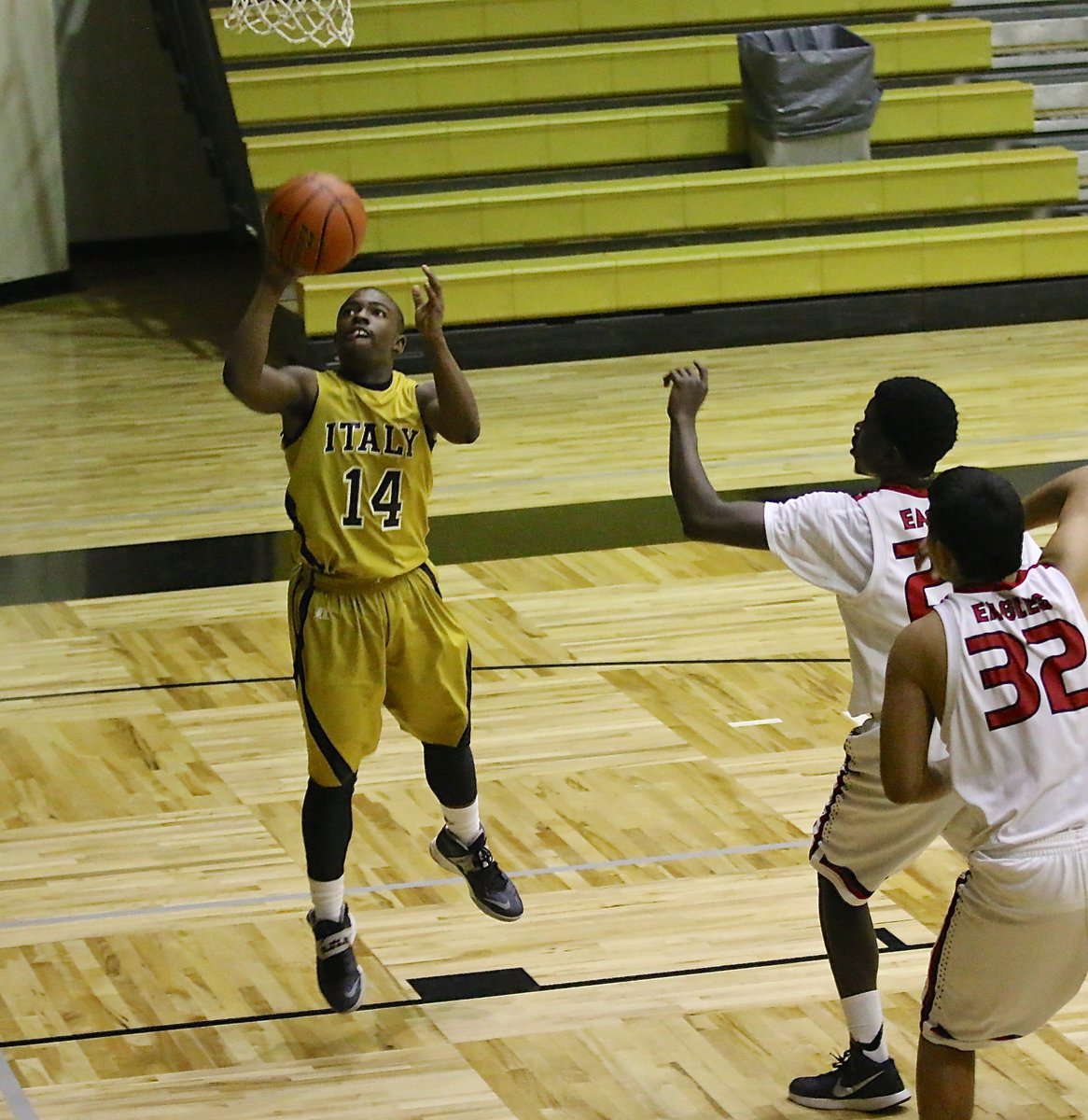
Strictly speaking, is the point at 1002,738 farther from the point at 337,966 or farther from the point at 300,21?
the point at 300,21

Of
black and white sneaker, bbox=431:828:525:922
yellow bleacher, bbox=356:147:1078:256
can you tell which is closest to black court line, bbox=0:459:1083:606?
black and white sneaker, bbox=431:828:525:922

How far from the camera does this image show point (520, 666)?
5.54 meters

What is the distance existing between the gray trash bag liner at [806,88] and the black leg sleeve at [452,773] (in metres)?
7.84

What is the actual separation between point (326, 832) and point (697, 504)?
102cm

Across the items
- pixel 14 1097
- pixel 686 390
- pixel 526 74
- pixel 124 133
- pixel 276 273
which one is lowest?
pixel 14 1097

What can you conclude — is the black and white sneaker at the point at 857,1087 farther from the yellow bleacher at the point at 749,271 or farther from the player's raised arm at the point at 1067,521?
the yellow bleacher at the point at 749,271

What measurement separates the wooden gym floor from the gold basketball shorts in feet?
1.76

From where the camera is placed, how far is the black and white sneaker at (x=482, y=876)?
376 centimetres

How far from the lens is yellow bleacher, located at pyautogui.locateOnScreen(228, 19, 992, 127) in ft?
36.7

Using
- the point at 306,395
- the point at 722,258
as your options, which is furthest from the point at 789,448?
the point at 306,395

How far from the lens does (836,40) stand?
11.3m

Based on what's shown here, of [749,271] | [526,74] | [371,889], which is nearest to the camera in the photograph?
[371,889]

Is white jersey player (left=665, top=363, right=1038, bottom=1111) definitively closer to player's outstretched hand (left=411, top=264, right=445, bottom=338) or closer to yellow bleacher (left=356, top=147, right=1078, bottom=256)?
player's outstretched hand (left=411, top=264, right=445, bottom=338)

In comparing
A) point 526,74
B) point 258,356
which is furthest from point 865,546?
point 526,74
